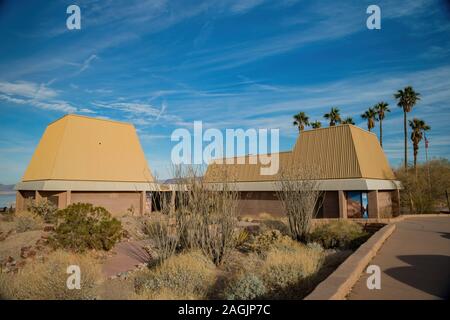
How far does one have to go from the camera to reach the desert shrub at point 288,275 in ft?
20.7

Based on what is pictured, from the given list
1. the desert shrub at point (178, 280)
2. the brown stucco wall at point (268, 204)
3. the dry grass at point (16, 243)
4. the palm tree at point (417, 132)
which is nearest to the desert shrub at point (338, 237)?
the desert shrub at point (178, 280)

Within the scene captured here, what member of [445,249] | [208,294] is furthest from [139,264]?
[445,249]

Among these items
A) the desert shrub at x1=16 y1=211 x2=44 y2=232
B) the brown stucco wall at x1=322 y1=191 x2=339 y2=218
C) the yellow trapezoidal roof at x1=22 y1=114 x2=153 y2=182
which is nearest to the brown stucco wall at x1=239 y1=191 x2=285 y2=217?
the brown stucco wall at x1=322 y1=191 x2=339 y2=218

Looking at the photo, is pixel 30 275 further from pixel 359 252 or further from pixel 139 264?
pixel 359 252

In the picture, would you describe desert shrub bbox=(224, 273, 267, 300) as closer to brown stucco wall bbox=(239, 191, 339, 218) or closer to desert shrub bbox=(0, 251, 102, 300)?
desert shrub bbox=(0, 251, 102, 300)

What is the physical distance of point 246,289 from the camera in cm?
608

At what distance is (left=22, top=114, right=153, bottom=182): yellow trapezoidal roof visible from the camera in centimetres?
2387

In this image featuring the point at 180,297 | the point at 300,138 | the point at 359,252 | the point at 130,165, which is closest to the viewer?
the point at 180,297

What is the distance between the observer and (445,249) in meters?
9.22

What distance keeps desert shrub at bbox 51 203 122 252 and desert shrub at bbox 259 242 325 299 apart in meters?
7.41

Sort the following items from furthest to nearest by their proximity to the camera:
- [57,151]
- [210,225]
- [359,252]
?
[57,151], [210,225], [359,252]

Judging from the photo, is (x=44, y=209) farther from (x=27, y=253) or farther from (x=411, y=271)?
(x=411, y=271)

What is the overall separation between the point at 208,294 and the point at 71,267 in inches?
121

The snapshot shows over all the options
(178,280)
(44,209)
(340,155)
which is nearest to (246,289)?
(178,280)
